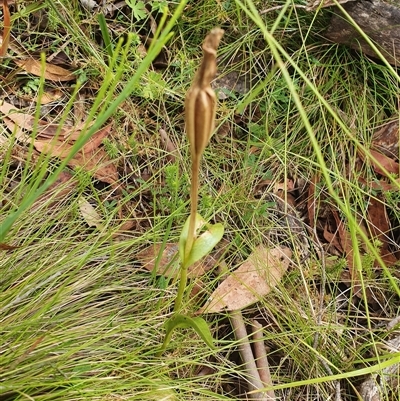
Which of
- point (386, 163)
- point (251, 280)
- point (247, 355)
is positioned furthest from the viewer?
point (386, 163)

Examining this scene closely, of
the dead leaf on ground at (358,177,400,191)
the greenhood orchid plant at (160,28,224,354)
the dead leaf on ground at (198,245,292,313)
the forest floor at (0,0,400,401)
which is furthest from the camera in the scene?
the dead leaf on ground at (358,177,400,191)

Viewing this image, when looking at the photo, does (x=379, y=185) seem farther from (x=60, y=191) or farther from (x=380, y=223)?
(x=60, y=191)

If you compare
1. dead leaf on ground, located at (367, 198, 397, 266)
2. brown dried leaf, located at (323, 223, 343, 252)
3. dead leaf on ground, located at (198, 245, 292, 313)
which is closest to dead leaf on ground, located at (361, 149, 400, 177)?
dead leaf on ground, located at (367, 198, 397, 266)

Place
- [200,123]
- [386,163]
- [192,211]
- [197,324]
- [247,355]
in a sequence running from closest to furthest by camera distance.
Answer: [200,123] → [192,211] → [197,324] → [247,355] → [386,163]

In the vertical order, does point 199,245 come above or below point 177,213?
above

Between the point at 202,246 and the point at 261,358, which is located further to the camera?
the point at 261,358

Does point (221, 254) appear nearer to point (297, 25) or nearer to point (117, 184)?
point (117, 184)


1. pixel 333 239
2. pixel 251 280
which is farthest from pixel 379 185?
pixel 251 280

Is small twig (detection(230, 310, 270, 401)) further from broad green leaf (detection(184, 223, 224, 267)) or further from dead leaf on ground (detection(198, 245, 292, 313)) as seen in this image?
broad green leaf (detection(184, 223, 224, 267))
